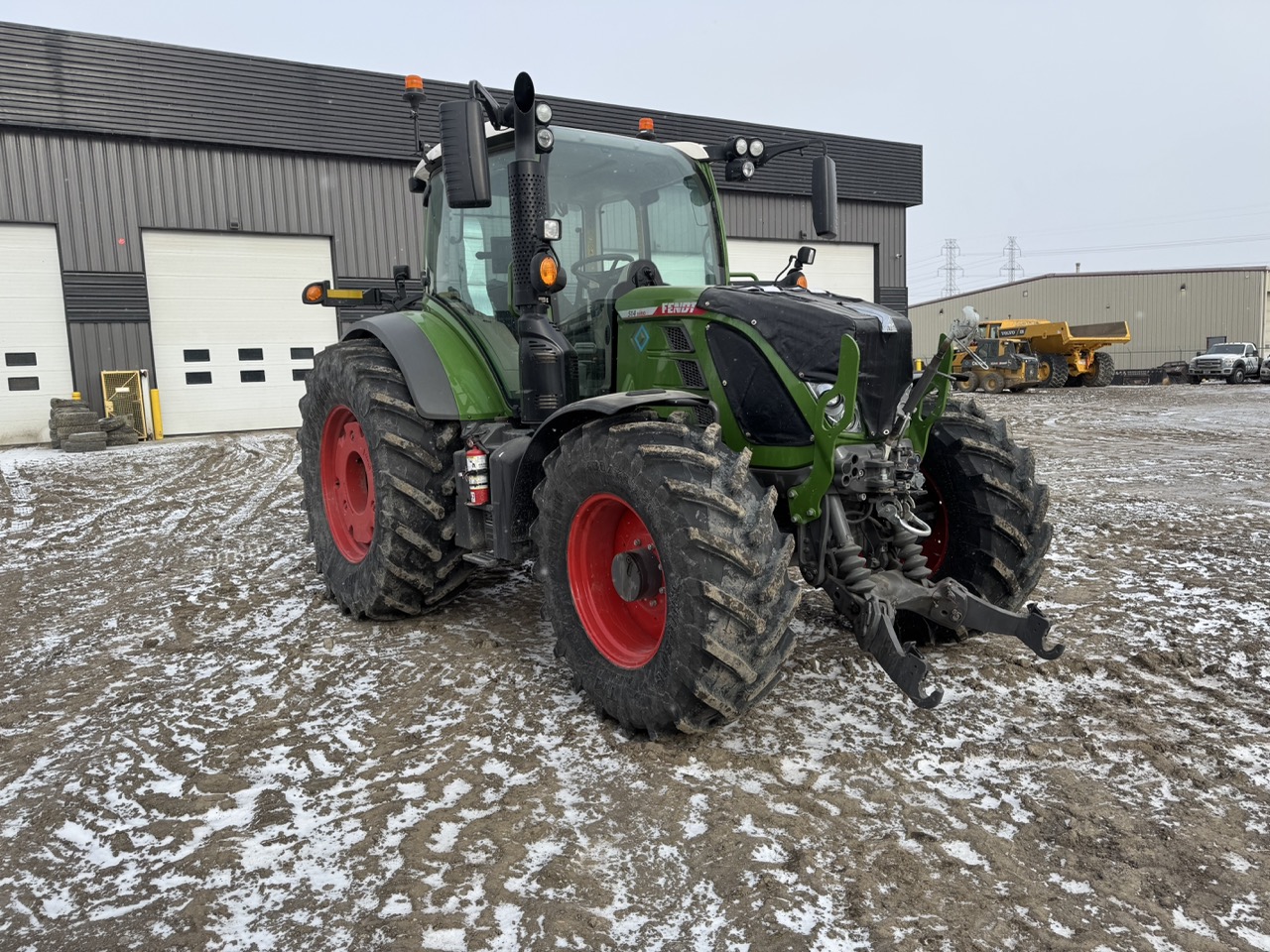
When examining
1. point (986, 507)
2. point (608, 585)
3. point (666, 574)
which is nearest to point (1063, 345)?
point (986, 507)

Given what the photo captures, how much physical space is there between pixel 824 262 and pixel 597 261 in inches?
759

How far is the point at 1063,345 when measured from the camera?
26.7 m

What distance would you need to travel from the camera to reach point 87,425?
44.8ft

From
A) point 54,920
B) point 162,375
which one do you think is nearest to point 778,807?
point 54,920

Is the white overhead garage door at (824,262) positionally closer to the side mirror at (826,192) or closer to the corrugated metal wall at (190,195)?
the corrugated metal wall at (190,195)

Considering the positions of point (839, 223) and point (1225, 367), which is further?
point (1225, 367)

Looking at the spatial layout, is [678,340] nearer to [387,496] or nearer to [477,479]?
[477,479]

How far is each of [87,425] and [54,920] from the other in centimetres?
1319

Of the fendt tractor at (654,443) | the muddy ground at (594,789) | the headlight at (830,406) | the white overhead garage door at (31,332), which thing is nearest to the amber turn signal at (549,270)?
the fendt tractor at (654,443)

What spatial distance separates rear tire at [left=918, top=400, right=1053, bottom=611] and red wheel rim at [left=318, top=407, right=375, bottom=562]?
9.95 feet

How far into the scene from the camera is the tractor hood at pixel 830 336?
3473 mm

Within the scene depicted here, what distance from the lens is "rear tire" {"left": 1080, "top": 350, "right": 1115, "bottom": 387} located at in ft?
90.8

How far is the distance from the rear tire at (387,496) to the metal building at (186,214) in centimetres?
1124

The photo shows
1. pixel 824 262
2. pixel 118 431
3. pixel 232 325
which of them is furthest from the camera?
pixel 824 262
